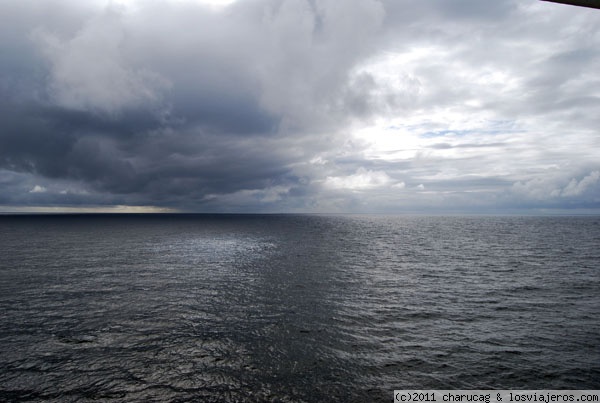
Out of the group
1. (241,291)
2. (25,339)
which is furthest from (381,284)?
(25,339)

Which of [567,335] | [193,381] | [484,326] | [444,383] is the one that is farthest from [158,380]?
[567,335]

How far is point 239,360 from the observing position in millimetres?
19922

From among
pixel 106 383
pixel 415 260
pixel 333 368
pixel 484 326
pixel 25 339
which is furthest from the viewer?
pixel 415 260

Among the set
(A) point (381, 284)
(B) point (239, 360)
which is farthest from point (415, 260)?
(B) point (239, 360)

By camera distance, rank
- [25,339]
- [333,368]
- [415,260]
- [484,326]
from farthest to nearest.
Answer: [415,260], [484,326], [25,339], [333,368]

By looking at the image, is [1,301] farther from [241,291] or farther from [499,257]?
[499,257]

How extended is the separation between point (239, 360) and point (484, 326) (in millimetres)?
20641

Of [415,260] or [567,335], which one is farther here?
[415,260]

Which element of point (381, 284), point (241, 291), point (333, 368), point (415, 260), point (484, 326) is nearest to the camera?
point (333, 368)

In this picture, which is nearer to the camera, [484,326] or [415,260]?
[484,326]

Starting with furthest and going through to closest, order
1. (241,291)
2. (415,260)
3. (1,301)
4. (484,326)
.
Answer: (415,260), (241,291), (1,301), (484,326)

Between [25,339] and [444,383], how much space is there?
29.1 metres

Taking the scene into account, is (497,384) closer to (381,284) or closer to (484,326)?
(484,326)

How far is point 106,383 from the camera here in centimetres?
1709
